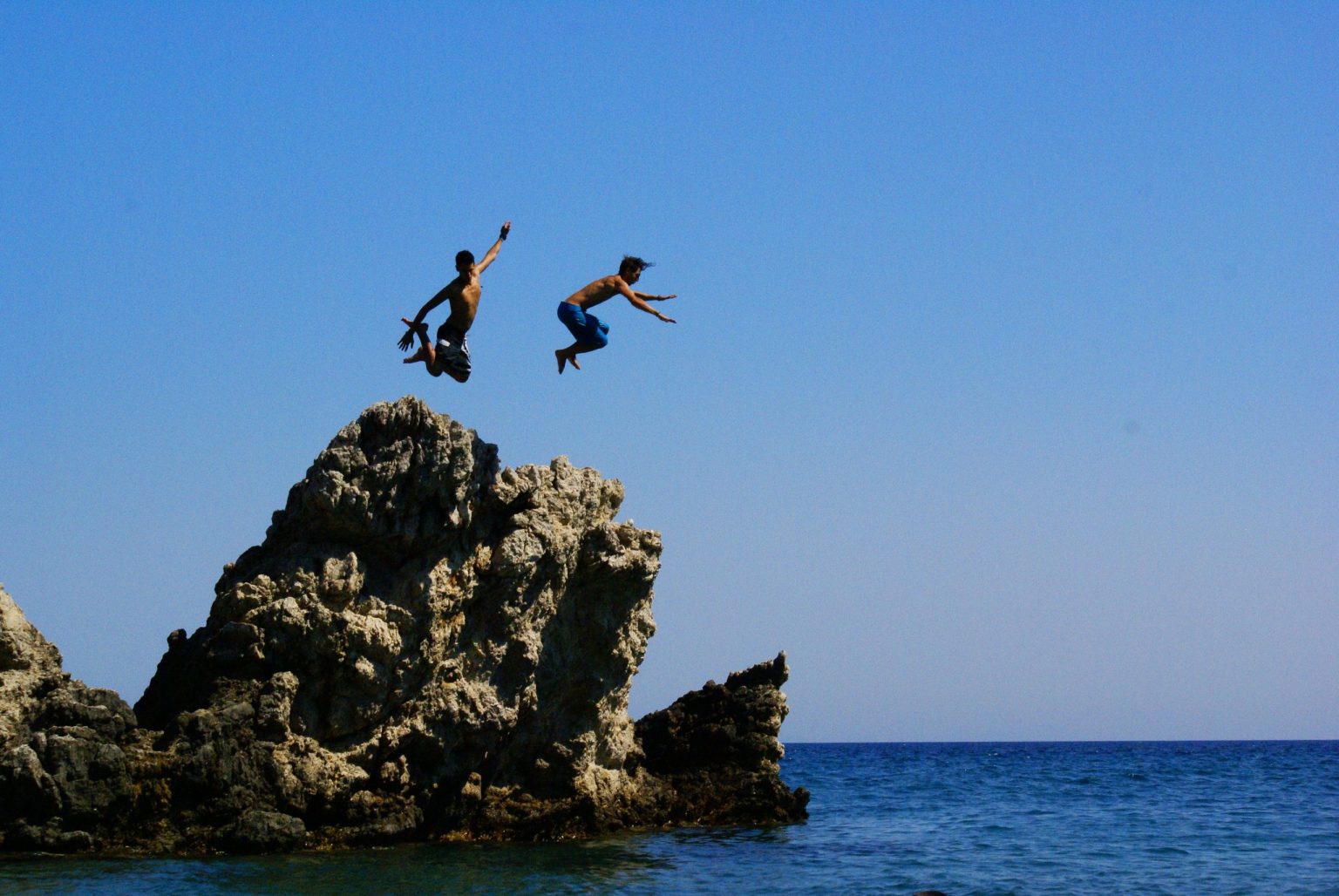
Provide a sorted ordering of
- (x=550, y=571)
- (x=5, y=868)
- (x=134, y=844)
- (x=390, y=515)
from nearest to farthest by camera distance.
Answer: (x=5, y=868)
(x=134, y=844)
(x=390, y=515)
(x=550, y=571)

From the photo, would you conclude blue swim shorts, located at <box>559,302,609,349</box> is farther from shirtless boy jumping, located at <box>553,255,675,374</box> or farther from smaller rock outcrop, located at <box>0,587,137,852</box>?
smaller rock outcrop, located at <box>0,587,137,852</box>

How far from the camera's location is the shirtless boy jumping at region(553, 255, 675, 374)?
17.1m

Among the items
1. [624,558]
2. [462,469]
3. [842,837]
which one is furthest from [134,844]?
[842,837]

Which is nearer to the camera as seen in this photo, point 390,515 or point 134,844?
point 134,844

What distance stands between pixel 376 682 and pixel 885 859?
34.0 feet

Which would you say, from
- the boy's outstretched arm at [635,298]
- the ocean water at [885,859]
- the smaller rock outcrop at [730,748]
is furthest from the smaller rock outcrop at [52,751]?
the smaller rock outcrop at [730,748]

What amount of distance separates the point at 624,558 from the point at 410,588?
4.93m

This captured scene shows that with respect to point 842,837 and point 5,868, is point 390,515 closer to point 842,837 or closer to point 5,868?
point 5,868

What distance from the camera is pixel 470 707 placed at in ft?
76.4

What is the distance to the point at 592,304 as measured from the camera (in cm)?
1739

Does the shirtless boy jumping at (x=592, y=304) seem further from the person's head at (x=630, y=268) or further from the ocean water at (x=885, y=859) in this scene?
the ocean water at (x=885, y=859)

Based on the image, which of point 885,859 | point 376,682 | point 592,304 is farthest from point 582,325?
point 885,859

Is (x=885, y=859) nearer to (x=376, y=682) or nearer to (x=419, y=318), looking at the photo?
(x=376, y=682)

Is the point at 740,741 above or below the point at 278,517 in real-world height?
below
